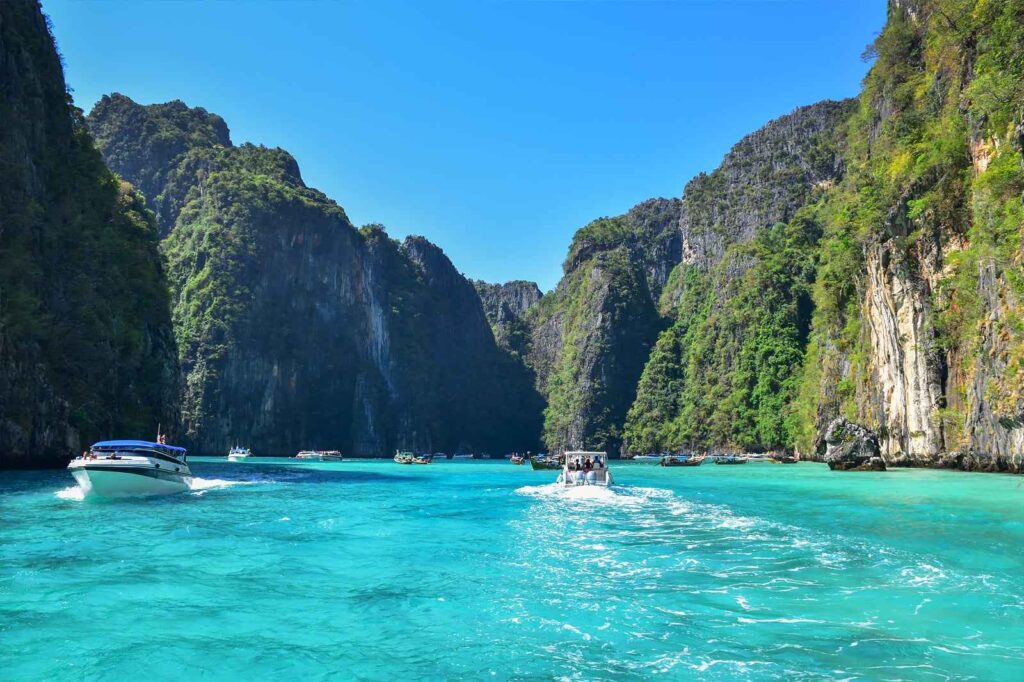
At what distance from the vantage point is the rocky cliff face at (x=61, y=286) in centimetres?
4359

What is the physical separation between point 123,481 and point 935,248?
55.3 metres

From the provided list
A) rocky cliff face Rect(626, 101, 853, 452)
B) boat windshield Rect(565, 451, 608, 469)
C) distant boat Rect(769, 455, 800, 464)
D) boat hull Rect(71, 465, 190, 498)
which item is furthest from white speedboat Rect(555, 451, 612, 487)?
rocky cliff face Rect(626, 101, 853, 452)

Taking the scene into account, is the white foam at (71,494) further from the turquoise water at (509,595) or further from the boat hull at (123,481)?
the turquoise water at (509,595)

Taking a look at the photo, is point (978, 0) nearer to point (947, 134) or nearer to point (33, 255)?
point (947, 134)

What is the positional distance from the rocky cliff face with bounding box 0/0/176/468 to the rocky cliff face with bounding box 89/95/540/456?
57637mm

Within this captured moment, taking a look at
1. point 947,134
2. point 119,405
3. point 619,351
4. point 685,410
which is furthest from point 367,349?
point 947,134

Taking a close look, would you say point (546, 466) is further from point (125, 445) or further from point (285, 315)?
point (285, 315)

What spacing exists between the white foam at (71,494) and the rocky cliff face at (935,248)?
150 feet

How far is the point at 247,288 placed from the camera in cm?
13100

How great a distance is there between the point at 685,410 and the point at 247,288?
8846 cm

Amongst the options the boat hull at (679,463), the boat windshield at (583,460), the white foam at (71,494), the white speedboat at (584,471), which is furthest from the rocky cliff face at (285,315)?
the white speedboat at (584,471)

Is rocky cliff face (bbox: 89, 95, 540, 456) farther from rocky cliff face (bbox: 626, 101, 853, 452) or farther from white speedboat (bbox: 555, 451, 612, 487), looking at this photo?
white speedboat (bbox: 555, 451, 612, 487)

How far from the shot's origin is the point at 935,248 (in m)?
51.0

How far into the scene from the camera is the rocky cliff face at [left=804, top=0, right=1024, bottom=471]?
3809 cm
